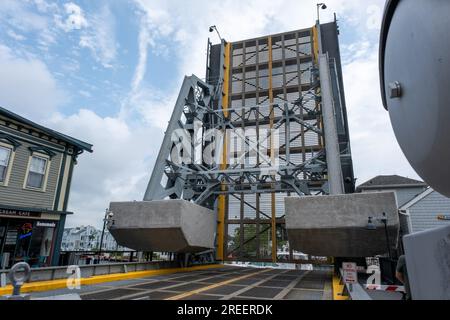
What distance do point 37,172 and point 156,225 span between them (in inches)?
348

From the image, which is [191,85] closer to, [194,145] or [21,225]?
[194,145]

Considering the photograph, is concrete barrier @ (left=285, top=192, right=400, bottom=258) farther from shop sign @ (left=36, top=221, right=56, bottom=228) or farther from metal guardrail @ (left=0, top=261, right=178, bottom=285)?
shop sign @ (left=36, top=221, right=56, bottom=228)

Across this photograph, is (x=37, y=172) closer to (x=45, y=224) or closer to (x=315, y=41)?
(x=45, y=224)

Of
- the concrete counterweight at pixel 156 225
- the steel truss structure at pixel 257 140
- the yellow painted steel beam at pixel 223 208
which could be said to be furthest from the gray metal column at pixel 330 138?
the yellow painted steel beam at pixel 223 208

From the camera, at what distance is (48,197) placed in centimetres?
1608

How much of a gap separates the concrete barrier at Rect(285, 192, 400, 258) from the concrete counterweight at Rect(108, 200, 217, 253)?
4.20 meters

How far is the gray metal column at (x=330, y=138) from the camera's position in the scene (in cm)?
1273

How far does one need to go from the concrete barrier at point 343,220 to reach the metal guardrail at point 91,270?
7039 millimetres

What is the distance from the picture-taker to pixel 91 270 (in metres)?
10.7

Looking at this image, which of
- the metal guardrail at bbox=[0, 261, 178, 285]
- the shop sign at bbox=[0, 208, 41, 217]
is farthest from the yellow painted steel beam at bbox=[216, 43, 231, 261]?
the shop sign at bbox=[0, 208, 41, 217]

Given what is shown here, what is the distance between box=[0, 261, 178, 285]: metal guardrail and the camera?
28.3ft

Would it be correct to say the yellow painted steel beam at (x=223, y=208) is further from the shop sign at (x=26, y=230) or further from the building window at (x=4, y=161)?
the building window at (x=4, y=161)
